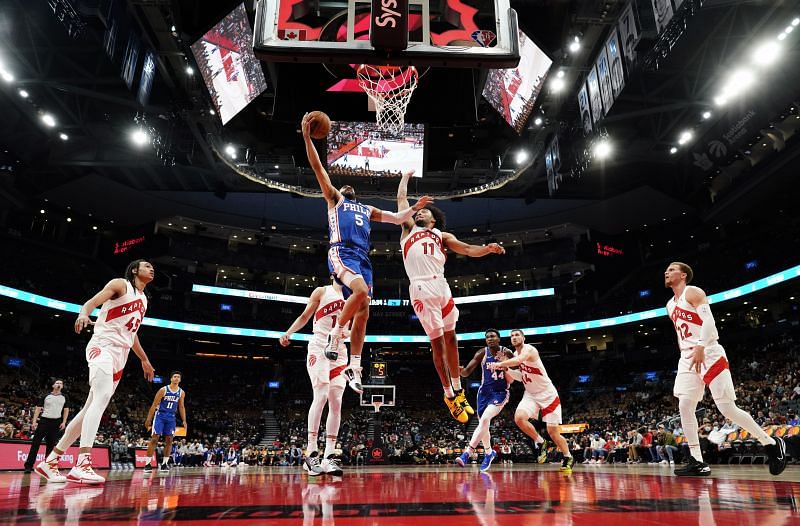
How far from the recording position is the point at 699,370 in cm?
547

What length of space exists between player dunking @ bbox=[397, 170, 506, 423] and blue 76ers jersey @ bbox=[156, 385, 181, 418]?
20.9 ft

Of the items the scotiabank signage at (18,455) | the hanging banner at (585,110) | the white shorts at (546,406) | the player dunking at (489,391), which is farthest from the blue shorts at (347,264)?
the hanging banner at (585,110)

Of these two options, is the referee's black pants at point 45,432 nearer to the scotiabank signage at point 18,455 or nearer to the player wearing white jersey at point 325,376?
the scotiabank signage at point 18,455

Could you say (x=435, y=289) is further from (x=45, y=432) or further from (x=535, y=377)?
(x=45, y=432)

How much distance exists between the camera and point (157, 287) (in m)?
34.3

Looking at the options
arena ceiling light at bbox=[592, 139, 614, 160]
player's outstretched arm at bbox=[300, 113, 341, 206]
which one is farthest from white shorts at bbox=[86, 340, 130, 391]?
arena ceiling light at bbox=[592, 139, 614, 160]

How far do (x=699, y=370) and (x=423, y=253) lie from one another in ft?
10.5

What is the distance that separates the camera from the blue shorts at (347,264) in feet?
17.7

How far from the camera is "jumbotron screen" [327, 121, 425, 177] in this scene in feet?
52.0

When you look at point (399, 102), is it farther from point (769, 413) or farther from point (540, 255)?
point (540, 255)

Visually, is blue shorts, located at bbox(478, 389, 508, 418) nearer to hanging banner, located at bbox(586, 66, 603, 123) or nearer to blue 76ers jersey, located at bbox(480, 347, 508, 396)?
blue 76ers jersey, located at bbox(480, 347, 508, 396)

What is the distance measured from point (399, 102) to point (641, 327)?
3005 cm

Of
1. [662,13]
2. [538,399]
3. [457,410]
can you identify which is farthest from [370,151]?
[457,410]

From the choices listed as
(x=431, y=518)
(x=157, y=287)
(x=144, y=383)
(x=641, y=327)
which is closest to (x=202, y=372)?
(x=144, y=383)
